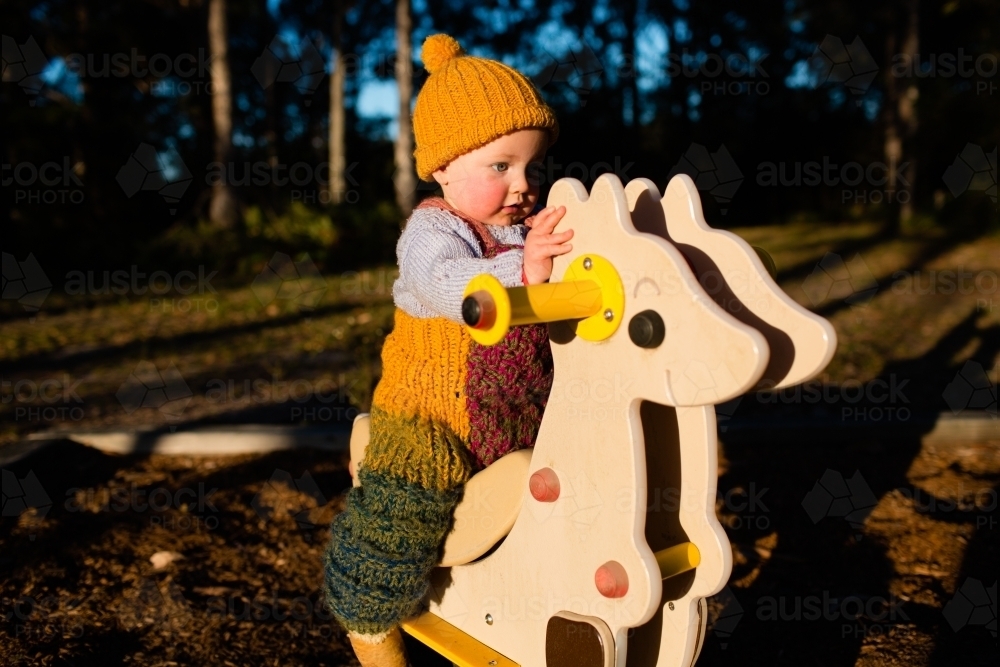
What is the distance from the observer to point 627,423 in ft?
5.03

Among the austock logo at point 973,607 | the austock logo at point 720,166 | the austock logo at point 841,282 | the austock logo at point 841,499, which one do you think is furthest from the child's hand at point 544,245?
the austock logo at point 720,166

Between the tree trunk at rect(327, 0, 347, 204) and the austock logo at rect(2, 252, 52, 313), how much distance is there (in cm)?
499

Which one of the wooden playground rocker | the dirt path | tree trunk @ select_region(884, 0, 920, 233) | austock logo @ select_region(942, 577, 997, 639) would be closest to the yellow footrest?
the wooden playground rocker

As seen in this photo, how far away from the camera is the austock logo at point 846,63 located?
58.7ft

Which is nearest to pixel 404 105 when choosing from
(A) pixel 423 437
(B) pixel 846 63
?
(A) pixel 423 437

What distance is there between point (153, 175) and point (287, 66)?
5000 millimetres

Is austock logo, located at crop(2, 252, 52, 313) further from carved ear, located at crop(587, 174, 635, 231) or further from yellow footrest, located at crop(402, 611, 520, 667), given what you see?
carved ear, located at crop(587, 174, 635, 231)

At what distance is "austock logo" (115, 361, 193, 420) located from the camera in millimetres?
4605

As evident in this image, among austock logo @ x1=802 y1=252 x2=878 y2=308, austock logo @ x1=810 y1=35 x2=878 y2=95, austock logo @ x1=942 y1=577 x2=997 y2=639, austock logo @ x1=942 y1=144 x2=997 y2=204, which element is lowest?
austock logo @ x1=942 y1=577 x2=997 y2=639

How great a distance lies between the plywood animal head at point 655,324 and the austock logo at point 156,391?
3418mm

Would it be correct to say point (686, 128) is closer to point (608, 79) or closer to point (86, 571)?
point (608, 79)

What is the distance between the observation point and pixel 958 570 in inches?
104

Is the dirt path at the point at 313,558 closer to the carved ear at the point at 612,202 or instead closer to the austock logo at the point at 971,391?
the austock logo at the point at 971,391

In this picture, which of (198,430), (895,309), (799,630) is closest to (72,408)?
(198,430)
